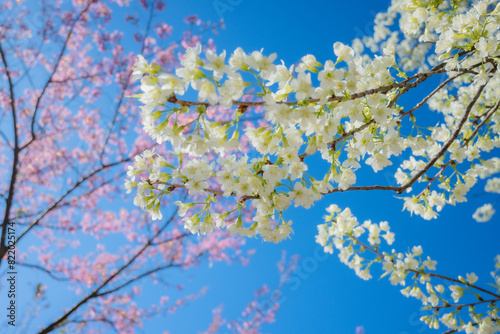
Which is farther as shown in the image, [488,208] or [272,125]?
[488,208]

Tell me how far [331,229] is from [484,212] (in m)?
7.21

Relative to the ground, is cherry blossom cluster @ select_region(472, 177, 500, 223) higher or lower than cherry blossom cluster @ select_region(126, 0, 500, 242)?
higher

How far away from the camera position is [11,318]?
14.9 ft

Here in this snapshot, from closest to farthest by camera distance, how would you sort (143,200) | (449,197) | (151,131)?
(151,131) → (143,200) → (449,197)

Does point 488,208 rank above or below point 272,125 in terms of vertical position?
above

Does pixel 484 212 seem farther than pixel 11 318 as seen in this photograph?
Yes

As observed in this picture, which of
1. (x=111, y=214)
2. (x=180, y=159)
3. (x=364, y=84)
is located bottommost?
(x=180, y=159)

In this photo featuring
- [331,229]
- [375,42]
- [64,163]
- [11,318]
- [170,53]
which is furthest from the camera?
[375,42]

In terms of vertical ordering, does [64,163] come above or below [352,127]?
above

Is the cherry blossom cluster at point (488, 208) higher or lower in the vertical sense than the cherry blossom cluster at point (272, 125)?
higher

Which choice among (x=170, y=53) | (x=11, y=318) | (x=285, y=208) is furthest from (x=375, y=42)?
(x=11, y=318)

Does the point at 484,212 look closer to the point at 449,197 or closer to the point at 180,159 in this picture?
the point at 449,197

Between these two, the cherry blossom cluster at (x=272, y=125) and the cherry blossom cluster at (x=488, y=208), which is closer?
the cherry blossom cluster at (x=272, y=125)

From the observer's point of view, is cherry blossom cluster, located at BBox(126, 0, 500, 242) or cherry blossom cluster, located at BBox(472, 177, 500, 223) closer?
cherry blossom cluster, located at BBox(126, 0, 500, 242)
